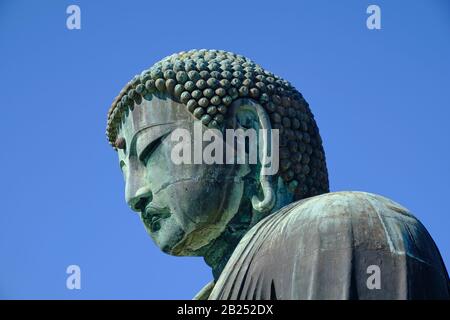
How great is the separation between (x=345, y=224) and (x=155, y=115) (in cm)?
268

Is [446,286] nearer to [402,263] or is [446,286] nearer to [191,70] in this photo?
[402,263]

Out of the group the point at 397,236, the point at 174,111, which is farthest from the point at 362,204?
the point at 174,111

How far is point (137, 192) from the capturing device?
88.0ft

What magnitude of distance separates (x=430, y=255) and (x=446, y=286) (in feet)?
1.06

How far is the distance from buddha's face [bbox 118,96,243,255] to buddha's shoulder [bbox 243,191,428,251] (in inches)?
33.2

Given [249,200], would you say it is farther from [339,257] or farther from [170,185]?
[339,257]

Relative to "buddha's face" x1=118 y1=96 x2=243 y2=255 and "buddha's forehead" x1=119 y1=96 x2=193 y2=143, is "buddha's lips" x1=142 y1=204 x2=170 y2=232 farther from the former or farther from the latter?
"buddha's forehead" x1=119 y1=96 x2=193 y2=143

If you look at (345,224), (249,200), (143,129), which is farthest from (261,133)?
(345,224)

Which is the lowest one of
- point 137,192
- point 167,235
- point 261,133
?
point 167,235

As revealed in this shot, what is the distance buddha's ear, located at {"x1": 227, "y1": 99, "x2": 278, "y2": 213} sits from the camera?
26.4 metres

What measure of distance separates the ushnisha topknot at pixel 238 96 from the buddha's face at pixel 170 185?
16cm

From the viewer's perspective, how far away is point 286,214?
25.8 m

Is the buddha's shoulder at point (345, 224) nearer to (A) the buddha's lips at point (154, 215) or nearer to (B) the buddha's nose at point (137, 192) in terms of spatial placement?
(A) the buddha's lips at point (154, 215)

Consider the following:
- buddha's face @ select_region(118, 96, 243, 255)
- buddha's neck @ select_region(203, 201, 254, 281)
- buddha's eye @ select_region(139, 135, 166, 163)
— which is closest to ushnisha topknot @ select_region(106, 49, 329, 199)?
buddha's face @ select_region(118, 96, 243, 255)
